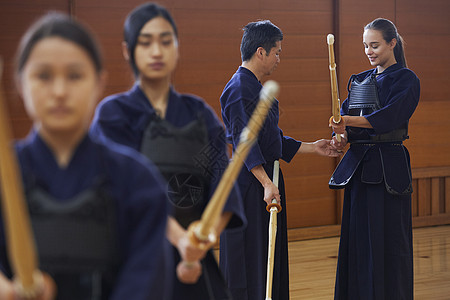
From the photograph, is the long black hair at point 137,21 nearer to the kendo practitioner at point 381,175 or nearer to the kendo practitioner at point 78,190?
the kendo practitioner at point 78,190

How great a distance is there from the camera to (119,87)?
5.27 m

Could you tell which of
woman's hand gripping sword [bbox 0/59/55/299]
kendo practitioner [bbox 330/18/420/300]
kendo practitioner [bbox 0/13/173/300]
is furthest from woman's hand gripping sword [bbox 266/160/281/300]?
woman's hand gripping sword [bbox 0/59/55/299]

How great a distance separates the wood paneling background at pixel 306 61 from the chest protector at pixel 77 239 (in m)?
3.73

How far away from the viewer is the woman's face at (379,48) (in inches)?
137

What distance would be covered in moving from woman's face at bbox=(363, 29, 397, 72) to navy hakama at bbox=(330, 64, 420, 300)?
5 centimetres

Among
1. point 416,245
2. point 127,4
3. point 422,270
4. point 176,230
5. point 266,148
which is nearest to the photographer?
point 176,230

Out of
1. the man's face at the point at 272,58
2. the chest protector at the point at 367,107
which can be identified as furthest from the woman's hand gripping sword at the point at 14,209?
the chest protector at the point at 367,107

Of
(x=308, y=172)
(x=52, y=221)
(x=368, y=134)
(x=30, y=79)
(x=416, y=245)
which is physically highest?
(x=30, y=79)

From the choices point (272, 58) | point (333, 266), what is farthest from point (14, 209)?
point (333, 266)

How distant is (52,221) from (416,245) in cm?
491

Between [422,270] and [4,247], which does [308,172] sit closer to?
[422,270]

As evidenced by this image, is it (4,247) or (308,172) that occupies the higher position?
(4,247)

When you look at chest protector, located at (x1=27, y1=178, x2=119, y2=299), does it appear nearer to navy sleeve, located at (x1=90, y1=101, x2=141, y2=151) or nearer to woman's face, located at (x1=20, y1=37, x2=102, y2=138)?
woman's face, located at (x1=20, y1=37, x2=102, y2=138)

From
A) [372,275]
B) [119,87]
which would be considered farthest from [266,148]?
[119,87]
